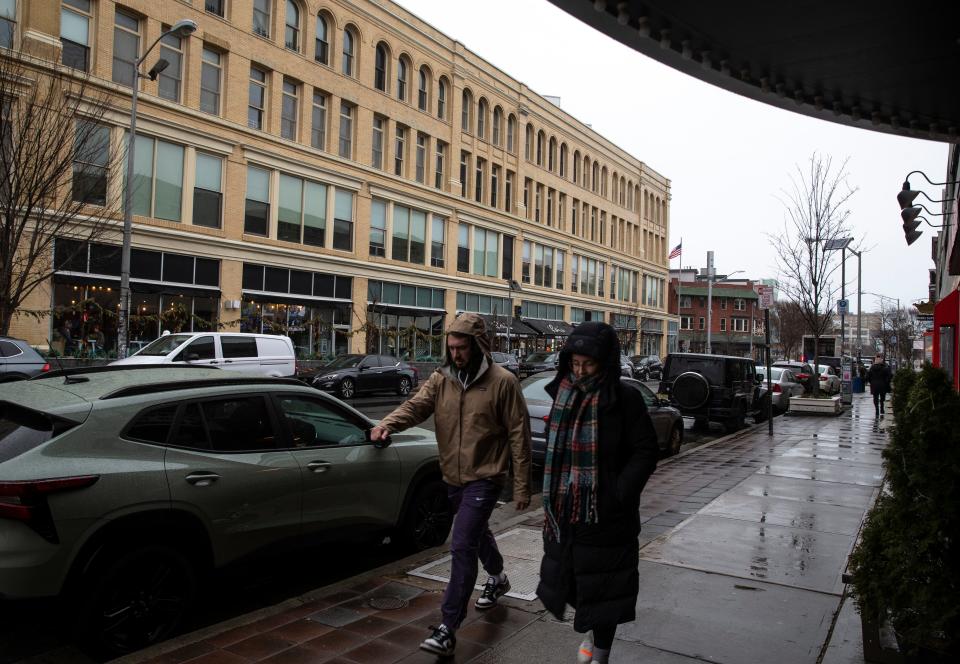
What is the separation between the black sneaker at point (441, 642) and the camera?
3.92 metres

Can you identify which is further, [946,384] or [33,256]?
[33,256]

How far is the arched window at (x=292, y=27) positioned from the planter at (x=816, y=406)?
2431 centimetres

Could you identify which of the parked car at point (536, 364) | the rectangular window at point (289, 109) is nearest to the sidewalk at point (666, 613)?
the parked car at point (536, 364)

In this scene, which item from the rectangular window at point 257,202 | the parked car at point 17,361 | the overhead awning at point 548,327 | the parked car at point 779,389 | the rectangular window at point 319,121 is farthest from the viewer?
the overhead awning at point 548,327

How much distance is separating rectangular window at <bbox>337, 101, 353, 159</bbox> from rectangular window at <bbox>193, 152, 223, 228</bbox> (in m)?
7.02

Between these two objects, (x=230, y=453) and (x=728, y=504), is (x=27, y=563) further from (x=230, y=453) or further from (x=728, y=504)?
(x=728, y=504)

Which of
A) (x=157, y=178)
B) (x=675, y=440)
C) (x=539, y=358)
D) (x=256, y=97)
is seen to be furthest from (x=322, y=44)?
(x=675, y=440)

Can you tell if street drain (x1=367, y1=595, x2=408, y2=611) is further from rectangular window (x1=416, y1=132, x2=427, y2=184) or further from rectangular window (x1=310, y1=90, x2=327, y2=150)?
rectangular window (x1=416, y1=132, x2=427, y2=184)

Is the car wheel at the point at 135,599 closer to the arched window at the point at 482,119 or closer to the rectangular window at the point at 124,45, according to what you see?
the rectangular window at the point at 124,45

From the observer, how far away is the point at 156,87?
25031 millimetres

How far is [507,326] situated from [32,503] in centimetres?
3611

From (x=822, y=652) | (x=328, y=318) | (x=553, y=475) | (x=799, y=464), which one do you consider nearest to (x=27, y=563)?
(x=553, y=475)

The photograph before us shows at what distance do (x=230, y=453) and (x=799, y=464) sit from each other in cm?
974

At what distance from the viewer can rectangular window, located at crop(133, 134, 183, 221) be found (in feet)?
80.7
